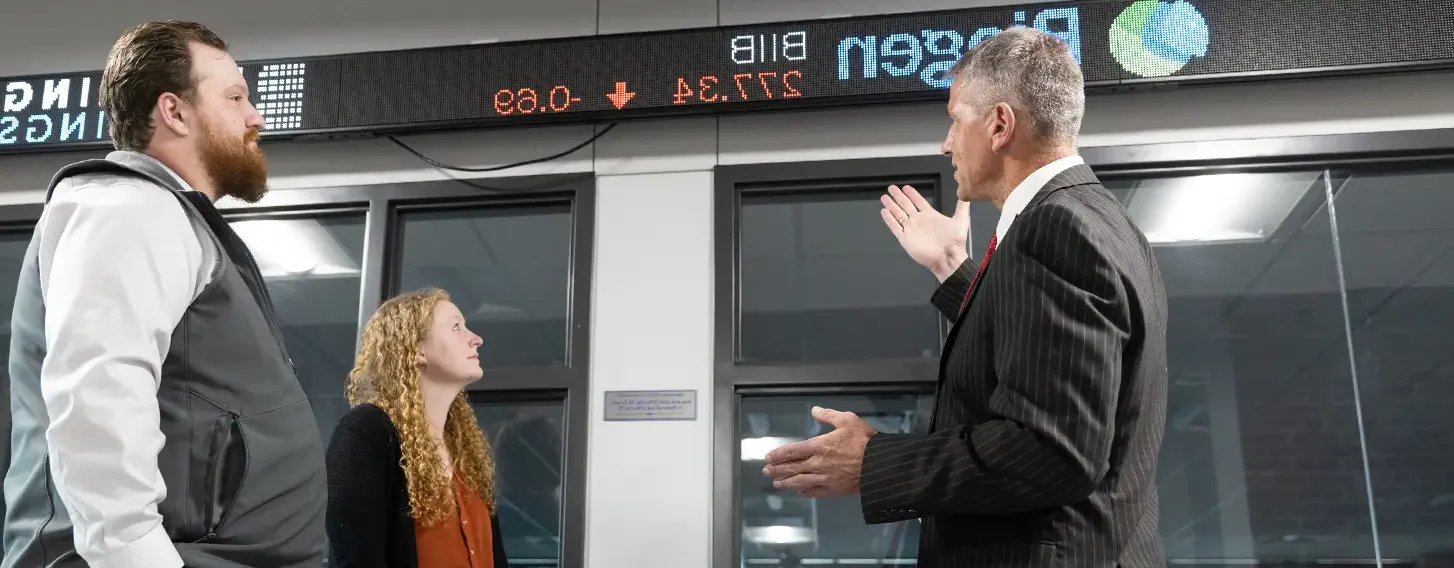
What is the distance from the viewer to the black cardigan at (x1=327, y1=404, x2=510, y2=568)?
2.33 metres

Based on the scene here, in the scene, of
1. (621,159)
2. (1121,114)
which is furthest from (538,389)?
(1121,114)

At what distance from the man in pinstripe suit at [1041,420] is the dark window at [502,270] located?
6.49 ft

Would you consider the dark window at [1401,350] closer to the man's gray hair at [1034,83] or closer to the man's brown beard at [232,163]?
the man's gray hair at [1034,83]

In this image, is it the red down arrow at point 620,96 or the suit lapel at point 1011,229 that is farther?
the red down arrow at point 620,96

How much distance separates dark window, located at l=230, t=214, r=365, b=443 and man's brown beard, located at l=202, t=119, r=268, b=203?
176cm

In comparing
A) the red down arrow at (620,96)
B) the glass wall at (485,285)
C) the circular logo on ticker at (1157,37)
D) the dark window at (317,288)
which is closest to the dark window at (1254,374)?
the circular logo on ticker at (1157,37)

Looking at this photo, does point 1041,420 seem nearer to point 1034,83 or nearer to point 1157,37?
point 1034,83

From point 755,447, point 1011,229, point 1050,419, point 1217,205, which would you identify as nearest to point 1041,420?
point 1050,419

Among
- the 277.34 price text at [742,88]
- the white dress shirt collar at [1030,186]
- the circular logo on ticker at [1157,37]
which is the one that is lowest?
the white dress shirt collar at [1030,186]

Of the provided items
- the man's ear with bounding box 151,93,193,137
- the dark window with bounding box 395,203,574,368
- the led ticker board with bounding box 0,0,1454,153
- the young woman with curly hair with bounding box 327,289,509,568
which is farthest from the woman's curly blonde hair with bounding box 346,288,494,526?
the man's ear with bounding box 151,93,193,137

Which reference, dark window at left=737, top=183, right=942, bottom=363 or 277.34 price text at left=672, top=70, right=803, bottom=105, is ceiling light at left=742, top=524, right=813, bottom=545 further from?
277.34 price text at left=672, top=70, right=803, bottom=105

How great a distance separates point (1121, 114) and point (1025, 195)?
1763 millimetres

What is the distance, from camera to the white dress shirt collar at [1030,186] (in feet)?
5.24

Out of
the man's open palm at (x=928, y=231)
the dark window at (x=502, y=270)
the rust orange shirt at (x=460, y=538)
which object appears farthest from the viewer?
the dark window at (x=502, y=270)
